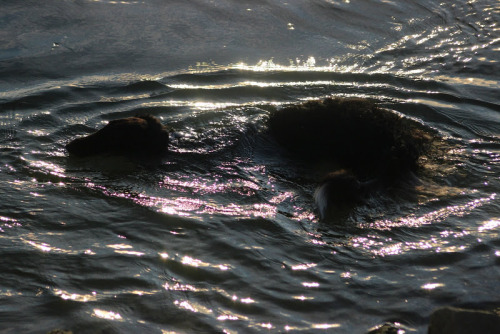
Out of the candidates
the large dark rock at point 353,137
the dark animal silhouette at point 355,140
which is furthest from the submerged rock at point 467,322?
the large dark rock at point 353,137

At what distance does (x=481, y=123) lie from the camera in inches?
254

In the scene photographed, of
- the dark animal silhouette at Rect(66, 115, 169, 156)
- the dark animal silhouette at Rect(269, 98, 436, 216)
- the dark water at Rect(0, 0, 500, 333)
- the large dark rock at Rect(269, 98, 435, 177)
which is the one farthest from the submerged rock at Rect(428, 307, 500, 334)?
the dark animal silhouette at Rect(66, 115, 169, 156)

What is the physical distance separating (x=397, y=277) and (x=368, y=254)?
292mm

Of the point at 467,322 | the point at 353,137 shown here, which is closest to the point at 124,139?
the point at 353,137

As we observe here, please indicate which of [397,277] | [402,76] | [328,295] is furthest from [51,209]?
[402,76]

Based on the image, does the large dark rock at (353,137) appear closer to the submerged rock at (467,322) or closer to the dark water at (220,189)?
the dark water at (220,189)

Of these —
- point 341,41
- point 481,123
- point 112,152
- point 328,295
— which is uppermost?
point 341,41

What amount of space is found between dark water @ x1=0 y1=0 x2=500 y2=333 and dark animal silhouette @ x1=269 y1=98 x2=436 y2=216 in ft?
0.52

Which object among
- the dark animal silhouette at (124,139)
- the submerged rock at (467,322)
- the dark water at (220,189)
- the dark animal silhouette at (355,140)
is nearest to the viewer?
the submerged rock at (467,322)

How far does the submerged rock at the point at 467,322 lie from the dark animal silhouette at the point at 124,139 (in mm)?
2846

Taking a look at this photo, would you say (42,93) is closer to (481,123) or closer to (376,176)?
(376,176)

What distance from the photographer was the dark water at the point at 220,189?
11.0 feet

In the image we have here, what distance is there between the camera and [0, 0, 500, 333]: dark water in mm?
3361

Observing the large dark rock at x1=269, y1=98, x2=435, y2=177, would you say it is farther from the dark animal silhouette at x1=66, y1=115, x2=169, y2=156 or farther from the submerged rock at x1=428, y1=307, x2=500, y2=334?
the submerged rock at x1=428, y1=307, x2=500, y2=334
